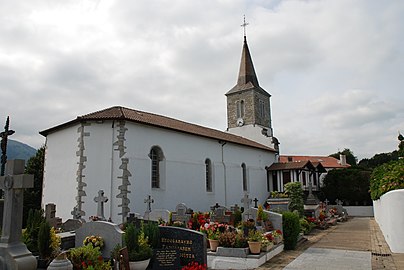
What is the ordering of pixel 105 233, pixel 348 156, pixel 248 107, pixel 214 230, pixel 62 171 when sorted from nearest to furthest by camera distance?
pixel 105 233 < pixel 214 230 < pixel 62 171 < pixel 248 107 < pixel 348 156

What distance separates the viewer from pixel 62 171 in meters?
19.2

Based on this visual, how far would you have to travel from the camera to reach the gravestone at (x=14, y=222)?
559cm

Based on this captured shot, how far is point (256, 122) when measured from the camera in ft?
119

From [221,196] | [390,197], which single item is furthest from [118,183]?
[390,197]

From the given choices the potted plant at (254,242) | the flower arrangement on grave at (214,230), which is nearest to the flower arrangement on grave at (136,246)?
the flower arrangement on grave at (214,230)

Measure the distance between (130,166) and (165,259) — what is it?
10.8 m

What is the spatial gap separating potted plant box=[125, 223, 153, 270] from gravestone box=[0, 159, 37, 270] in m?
1.96

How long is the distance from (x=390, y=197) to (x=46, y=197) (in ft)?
58.5

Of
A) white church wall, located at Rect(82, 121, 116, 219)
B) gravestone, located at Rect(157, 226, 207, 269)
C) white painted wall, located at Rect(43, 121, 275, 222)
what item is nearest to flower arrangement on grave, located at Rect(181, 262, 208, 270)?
gravestone, located at Rect(157, 226, 207, 269)

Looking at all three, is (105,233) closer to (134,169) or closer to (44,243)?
(44,243)

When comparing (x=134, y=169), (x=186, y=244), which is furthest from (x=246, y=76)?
(x=186, y=244)

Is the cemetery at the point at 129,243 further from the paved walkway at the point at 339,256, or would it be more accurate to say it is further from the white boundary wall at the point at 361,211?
the white boundary wall at the point at 361,211

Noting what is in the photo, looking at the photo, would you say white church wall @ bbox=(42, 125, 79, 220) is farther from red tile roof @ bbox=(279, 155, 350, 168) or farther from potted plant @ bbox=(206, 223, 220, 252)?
red tile roof @ bbox=(279, 155, 350, 168)

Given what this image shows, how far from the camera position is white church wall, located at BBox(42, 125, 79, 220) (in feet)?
60.4
